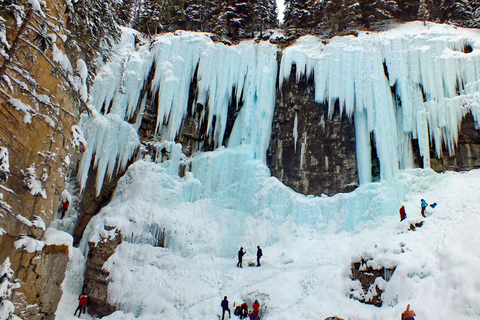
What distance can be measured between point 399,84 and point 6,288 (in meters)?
16.1

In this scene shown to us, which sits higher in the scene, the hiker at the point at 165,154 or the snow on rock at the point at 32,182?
the hiker at the point at 165,154

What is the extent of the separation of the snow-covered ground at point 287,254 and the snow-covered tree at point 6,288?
5.64m

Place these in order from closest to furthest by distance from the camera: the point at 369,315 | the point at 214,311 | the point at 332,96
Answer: the point at 369,315, the point at 214,311, the point at 332,96

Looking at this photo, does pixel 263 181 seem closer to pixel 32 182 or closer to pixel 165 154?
pixel 165 154

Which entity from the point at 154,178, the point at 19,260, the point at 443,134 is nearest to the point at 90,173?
the point at 154,178

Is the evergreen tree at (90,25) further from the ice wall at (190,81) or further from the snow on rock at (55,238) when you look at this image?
the ice wall at (190,81)

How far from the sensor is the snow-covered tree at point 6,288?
14.0 feet

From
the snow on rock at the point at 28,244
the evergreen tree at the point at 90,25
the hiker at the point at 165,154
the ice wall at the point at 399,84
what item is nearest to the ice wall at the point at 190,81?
the hiker at the point at 165,154

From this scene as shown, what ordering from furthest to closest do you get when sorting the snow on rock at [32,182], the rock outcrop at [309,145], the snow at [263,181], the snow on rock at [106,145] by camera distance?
1. the rock outcrop at [309,145]
2. the snow on rock at [106,145]
3. the snow at [263,181]
4. the snow on rock at [32,182]

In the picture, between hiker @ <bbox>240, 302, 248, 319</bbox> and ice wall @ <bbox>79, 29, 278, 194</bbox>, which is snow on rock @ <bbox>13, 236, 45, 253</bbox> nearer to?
hiker @ <bbox>240, 302, 248, 319</bbox>

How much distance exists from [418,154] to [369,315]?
950 centimetres

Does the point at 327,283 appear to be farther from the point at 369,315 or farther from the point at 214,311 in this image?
the point at 214,311

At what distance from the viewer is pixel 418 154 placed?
14484 millimetres

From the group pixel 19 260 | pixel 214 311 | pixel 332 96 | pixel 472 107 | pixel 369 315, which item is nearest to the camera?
pixel 19 260
